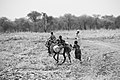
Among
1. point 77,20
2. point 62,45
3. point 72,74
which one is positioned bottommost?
point 72,74

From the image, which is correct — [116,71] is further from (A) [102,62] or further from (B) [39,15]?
(B) [39,15]

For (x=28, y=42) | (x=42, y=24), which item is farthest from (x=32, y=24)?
(x=28, y=42)

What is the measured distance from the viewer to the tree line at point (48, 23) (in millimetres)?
53719

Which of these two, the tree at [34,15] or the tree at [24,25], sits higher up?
the tree at [34,15]

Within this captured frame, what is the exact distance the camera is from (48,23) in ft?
175

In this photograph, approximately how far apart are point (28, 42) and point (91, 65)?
11.1m

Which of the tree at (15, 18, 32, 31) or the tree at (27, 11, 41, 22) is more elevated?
the tree at (27, 11, 41, 22)

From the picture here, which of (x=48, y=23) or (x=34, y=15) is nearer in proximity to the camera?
(x=48, y=23)

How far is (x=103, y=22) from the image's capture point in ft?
205

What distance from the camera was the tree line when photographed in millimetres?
53719

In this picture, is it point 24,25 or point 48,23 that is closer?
point 48,23

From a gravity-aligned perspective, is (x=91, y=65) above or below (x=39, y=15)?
below

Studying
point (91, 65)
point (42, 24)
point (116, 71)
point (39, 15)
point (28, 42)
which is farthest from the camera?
point (39, 15)

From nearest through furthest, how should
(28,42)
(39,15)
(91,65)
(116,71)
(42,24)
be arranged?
(116,71)
(91,65)
(28,42)
(42,24)
(39,15)
